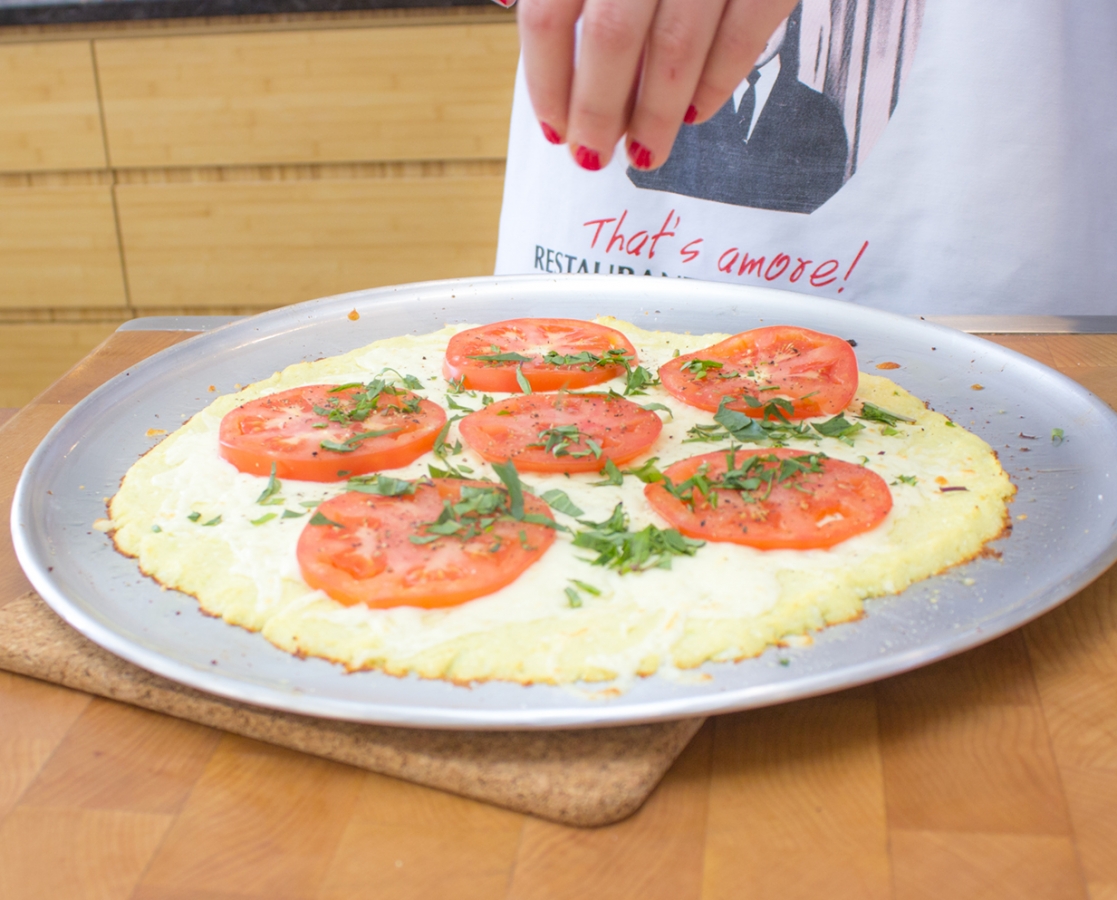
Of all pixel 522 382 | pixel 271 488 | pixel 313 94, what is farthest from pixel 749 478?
pixel 313 94

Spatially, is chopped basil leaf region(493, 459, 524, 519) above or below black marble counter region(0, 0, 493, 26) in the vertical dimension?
above

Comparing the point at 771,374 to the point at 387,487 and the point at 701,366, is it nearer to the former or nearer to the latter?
the point at 701,366

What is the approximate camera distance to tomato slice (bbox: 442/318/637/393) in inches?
52.7

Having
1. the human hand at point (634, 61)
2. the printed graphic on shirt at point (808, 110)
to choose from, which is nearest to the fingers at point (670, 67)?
the human hand at point (634, 61)

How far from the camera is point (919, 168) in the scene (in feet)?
5.65

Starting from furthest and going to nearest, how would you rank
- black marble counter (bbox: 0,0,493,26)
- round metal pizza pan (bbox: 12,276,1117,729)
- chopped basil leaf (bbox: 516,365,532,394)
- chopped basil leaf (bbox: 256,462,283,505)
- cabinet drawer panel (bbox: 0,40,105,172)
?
1. cabinet drawer panel (bbox: 0,40,105,172)
2. black marble counter (bbox: 0,0,493,26)
3. chopped basil leaf (bbox: 516,365,532,394)
4. chopped basil leaf (bbox: 256,462,283,505)
5. round metal pizza pan (bbox: 12,276,1117,729)

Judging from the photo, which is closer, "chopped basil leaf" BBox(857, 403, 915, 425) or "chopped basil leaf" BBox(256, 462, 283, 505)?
"chopped basil leaf" BBox(256, 462, 283, 505)

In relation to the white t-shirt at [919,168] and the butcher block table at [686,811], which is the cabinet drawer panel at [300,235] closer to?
the white t-shirt at [919,168]

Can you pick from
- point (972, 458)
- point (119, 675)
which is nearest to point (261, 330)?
point (119, 675)

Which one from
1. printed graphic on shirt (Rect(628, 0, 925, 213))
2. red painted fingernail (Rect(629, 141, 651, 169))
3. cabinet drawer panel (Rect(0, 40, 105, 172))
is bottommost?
cabinet drawer panel (Rect(0, 40, 105, 172))

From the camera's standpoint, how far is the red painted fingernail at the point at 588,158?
937mm

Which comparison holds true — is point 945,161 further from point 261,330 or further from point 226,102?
point 226,102

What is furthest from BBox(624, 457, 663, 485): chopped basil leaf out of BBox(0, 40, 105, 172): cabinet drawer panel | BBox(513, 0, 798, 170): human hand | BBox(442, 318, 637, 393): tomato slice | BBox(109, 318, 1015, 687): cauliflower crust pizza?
BBox(0, 40, 105, 172): cabinet drawer panel

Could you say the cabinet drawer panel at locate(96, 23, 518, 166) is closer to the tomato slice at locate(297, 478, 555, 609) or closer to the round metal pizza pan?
the round metal pizza pan
